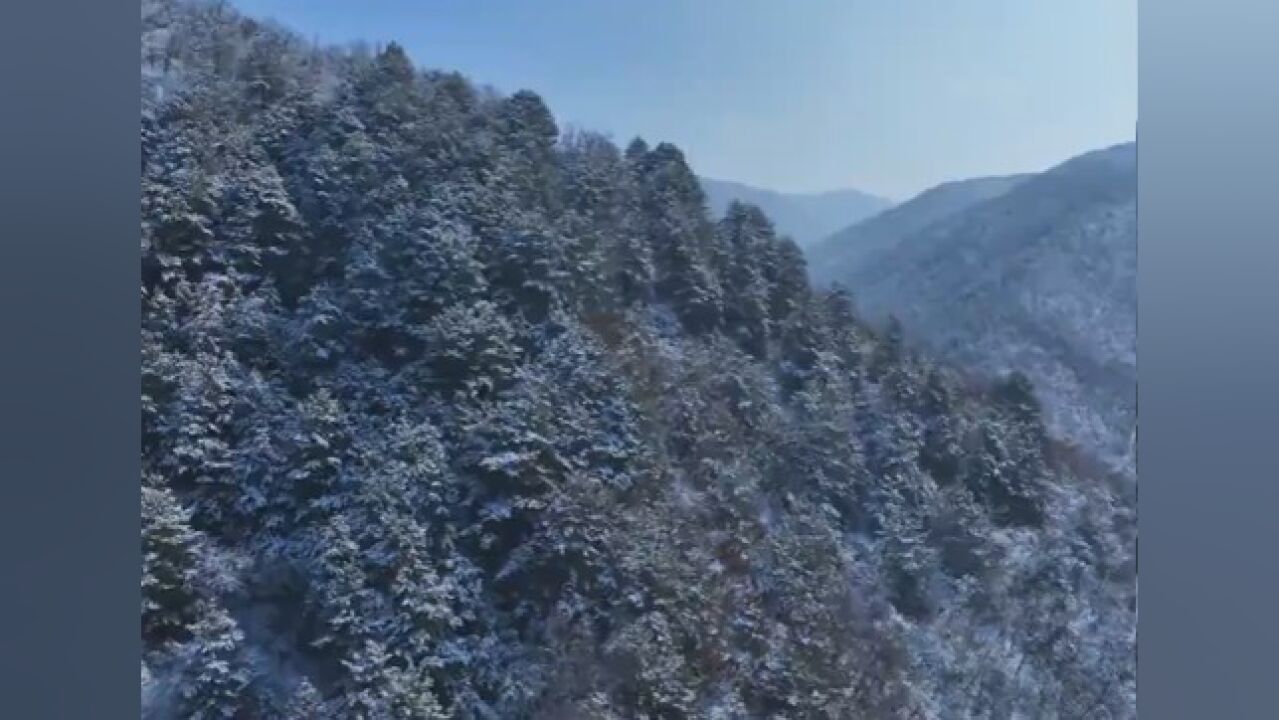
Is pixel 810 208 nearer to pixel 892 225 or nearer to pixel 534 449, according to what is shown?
pixel 892 225

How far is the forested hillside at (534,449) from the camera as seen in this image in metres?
2.75

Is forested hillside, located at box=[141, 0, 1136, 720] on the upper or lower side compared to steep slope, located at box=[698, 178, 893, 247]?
lower

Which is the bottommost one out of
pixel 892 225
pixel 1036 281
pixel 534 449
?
pixel 534 449

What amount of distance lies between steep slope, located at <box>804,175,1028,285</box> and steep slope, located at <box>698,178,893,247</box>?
0.07 feet

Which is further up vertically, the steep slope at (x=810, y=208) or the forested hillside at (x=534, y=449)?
the steep slope at (x=810, y=208)

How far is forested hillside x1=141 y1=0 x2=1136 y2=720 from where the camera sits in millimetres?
2750

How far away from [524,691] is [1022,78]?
1848 mm

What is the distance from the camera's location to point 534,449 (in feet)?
9.27

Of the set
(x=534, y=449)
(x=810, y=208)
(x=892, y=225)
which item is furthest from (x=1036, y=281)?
(x=534, y=449)

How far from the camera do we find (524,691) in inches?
109

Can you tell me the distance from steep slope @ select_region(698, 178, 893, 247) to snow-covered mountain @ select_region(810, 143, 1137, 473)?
0.04 m

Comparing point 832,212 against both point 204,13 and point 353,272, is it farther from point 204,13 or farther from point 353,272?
point 204,13

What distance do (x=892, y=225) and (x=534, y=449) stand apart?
99 centimetres
